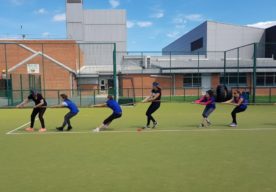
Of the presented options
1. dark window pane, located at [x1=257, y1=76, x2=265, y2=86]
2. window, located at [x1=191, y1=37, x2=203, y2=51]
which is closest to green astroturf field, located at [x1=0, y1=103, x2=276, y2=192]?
dark window pane, located at [x1=257, y1=76, x2=265, y2=86]

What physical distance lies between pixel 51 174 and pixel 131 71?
27.0 m

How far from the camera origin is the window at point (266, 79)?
31125 mm

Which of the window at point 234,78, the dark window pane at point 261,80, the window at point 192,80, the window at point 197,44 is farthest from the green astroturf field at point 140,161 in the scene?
the window at point 197,44

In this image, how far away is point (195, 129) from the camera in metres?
9.66

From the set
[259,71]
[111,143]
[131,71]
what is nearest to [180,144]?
[111,143]

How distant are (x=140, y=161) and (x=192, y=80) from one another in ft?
87.1

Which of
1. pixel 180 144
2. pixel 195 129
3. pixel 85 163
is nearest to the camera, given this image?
pixel 85 163

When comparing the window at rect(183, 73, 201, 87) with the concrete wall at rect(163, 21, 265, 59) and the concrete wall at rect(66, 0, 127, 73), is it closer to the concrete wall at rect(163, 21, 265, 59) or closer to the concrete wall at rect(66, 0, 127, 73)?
the concrete wall at rect(163, 21, 265, 59)

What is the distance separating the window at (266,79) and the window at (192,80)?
7.11 metres

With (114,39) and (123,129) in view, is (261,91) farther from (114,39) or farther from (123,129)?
(114,39)

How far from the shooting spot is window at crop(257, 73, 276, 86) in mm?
31125

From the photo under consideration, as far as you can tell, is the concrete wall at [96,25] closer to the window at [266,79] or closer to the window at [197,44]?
the window at [197,44]

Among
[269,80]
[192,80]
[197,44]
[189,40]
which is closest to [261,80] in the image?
[269,80]

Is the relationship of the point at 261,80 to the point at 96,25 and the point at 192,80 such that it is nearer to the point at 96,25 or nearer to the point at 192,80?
the point at 192,80
